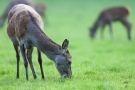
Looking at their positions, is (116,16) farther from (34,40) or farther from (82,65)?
(34,40)

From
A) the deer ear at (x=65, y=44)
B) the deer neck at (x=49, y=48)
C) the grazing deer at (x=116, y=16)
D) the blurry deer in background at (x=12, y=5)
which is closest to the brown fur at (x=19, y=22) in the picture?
the deer neck at (x=49, y=48)

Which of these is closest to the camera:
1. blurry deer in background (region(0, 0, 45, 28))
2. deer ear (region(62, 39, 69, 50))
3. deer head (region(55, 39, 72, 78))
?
deer ear (region(62, 39, 69, 50))

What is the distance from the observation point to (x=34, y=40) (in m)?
7.59

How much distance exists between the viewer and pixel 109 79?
24.6 ft

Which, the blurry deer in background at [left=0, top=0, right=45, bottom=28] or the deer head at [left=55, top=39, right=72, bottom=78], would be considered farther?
the blurry deer in background at [left=0, top=0, right=45, bottom=28]

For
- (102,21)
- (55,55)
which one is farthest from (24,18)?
(102,21)

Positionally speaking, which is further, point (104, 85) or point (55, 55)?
point (55, 55)

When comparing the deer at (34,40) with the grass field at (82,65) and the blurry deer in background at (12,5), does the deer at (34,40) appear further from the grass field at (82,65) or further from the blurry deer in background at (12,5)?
the blurry deer in background at (12,5)

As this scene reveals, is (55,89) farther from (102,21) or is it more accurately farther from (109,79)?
(102,21)

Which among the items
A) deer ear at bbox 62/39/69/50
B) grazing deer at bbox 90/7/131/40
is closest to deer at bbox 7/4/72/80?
deer ear at bbox 62/39/69/50

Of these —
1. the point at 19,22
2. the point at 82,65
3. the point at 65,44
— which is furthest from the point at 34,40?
the point at 82,65

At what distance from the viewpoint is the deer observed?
24.3 feet

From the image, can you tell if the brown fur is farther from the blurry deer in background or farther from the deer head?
the blurry deer in background

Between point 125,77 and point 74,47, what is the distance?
7203 millimetres
